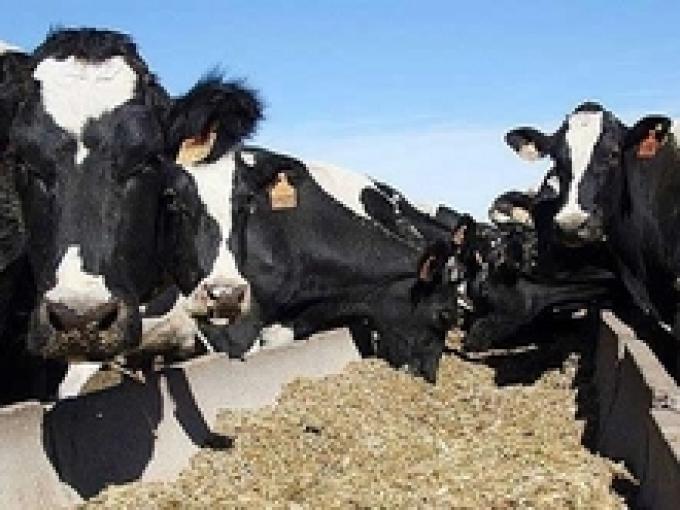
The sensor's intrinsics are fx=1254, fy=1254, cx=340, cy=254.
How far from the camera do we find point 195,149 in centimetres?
540

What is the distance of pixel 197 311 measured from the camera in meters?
6.76

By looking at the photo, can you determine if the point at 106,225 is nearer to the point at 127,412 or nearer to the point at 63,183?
the point at 63,183

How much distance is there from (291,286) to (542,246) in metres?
2.77

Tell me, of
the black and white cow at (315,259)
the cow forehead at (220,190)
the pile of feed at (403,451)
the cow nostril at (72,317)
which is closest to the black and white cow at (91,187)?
the cow nostril at (72,317)

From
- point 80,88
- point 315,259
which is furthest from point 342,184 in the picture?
A: point 80,88

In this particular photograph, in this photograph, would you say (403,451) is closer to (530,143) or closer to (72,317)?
(72,317)

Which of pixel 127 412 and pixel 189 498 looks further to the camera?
pixel 127 412

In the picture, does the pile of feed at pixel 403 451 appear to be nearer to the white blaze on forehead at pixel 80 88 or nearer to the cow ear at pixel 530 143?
the white blaze on forehead at pixel 80 88

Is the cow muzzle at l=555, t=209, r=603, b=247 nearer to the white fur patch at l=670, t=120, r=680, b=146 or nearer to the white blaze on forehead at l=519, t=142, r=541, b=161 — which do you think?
the white fur patch at l=670, t=120, r=680, b=146

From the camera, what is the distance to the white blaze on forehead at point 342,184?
10.4 m

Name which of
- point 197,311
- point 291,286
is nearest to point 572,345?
point 291,286

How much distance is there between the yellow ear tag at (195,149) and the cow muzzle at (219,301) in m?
1.32

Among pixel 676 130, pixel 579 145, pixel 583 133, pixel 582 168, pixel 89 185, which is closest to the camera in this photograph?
pixel 89 185

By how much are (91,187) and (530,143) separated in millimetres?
7946
